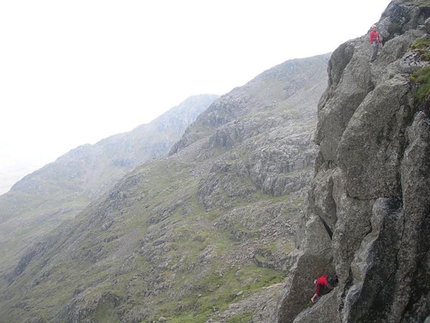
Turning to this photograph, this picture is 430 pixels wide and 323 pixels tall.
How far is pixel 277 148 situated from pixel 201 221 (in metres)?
44.1

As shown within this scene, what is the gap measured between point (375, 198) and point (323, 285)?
8.39m

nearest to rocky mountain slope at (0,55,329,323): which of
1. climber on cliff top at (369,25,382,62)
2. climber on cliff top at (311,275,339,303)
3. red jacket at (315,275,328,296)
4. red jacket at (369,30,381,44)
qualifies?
climber on cliff top at (311,275,339,303)

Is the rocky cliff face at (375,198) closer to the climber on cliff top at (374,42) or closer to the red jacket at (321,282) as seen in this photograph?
the climber on cliff top at (374,42)

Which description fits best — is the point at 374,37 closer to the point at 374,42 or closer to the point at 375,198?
the point at 374,42

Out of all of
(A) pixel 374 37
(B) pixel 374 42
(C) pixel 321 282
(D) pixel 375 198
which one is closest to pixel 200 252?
(C) pixel 321 282

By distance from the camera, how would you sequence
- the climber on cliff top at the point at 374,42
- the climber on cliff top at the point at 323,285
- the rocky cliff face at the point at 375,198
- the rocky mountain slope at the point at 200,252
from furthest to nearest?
1. the rocky mountain slope at the point at 200,252
2. the climber on cliff top at the point at 374,42
3. the climber on cliff top at the point at 323,285
4. the rocky cliff face at the point at 375,198

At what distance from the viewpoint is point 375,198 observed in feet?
70.8

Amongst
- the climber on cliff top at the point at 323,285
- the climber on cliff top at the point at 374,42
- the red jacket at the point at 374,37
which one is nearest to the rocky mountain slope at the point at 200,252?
the climber on cliff top at the point at 323,285

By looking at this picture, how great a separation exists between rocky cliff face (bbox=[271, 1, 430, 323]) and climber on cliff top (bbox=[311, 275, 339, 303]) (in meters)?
0.74

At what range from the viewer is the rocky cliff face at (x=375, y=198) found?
1791cm

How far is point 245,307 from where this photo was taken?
60.7 meters

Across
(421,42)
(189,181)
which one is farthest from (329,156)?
(189,181)

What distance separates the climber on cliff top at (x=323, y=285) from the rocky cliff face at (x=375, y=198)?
2.44 ft

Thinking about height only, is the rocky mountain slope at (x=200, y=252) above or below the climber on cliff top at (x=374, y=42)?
below
